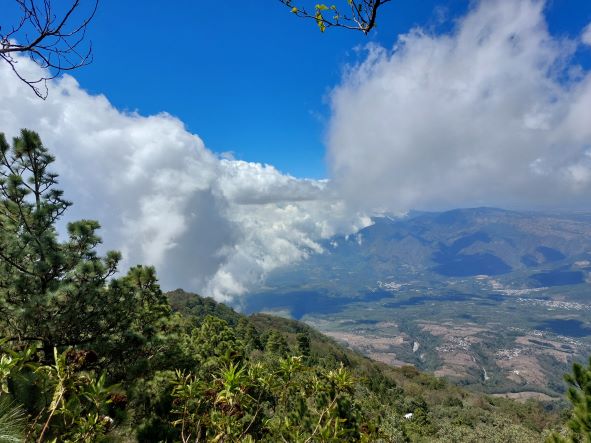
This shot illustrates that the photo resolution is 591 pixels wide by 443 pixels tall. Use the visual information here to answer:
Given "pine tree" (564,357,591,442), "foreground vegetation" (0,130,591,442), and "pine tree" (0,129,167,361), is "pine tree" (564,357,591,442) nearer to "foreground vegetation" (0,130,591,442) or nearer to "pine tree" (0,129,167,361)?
"foreground vegetation" (0,130,591,442)

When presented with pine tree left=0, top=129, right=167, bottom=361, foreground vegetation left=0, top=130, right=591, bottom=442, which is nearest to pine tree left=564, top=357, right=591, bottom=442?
foreground vegetation left=0, top=130, right=591, bottom=442

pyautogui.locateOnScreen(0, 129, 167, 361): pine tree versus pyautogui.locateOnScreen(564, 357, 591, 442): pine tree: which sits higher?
pyautogui.locateOnScreen(0, 129, 167, 361): pine tree

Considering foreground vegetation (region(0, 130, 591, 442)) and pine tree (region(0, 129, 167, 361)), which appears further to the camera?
pine tree (region(0, 129, 167, 361))

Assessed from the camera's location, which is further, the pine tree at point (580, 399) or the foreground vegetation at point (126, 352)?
the pine tree at point (580, 399)

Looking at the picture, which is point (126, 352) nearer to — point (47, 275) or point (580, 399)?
point (47, 275)

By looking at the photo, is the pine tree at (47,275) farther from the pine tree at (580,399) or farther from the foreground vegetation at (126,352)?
the pine tree at (580,399)

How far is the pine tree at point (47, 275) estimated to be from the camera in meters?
8.94

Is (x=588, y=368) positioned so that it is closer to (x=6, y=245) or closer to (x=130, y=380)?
(x=130, y=380)

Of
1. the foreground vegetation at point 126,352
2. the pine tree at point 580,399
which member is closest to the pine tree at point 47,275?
the foreground vegetation at point 126,352

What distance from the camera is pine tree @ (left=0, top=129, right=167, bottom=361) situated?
352 inches

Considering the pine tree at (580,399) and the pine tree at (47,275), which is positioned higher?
the pine tree at (47,275)

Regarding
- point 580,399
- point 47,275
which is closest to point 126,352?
point 47,275

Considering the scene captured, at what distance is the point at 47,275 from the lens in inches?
367

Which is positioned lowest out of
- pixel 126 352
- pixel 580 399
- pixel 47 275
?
pixel 580 399
